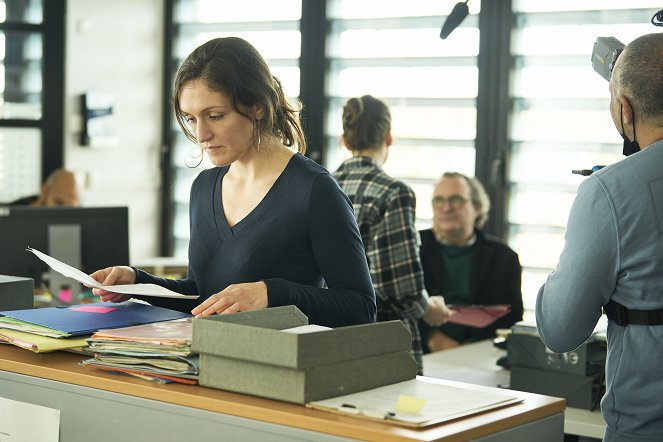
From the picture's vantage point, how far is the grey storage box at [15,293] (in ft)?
7.56

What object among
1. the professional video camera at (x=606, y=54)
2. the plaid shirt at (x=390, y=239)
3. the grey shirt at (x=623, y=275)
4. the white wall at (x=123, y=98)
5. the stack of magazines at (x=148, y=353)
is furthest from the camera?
the white wall at (x=123, y=98)

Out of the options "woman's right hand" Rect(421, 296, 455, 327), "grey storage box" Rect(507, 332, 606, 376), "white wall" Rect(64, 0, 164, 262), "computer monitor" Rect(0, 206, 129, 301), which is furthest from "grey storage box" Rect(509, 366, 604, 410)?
"white wall" Rect(64, 0, 164, 262)

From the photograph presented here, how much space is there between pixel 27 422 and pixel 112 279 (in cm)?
39

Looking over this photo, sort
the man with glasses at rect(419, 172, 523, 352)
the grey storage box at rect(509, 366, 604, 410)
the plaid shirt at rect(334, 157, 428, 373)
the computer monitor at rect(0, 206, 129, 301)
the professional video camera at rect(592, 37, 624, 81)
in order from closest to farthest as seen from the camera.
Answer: the professional video camera at rect(592, 37, 624, 81), the grey storage box at rect(509, 366, 604, 410), the plaid shirt at rect(334, 157, 428, 373), the computer monitor at rect(0, 206, 129, 301), the man with glasses at rect(419, 172, 523, 352)

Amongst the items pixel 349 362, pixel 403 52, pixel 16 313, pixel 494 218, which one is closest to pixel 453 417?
pixel 349 362

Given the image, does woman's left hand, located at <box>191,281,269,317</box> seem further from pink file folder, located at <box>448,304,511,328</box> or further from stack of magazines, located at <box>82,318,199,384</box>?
pink file folder, located at <box>448,304,511,328</box>

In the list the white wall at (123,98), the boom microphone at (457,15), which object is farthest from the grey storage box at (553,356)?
the white wall at (123,98)

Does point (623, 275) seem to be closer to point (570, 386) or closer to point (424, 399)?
point (424, 399)

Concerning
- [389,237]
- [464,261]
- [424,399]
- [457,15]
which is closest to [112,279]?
[424,399]

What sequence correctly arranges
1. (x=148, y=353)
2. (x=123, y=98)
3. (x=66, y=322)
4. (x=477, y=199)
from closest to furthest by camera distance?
1. (x=148, y=353)
2. (x=66, y=322)
3. (x=477, y=199)
4. (x=123, y=98)

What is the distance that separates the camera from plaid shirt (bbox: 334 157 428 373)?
328 centimetres

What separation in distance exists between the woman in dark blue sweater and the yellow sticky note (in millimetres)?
489

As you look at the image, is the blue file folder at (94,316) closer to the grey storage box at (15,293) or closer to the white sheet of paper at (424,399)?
the grey storage box at (15,293)

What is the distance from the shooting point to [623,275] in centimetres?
179
